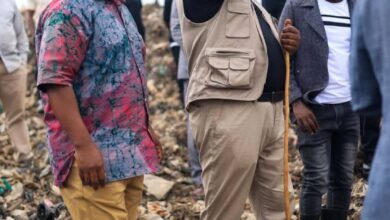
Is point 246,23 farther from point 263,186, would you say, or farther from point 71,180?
point 71,180

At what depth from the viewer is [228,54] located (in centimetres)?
371

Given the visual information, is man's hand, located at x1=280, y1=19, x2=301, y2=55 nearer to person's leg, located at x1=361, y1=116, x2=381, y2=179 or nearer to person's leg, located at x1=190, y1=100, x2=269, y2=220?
person's leg, located at x1=190, y1=100, x2=269, y2=220

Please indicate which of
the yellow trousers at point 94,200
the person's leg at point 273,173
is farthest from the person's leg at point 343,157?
the yellow trousers at point 94,200

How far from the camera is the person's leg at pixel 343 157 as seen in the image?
14.4 ft

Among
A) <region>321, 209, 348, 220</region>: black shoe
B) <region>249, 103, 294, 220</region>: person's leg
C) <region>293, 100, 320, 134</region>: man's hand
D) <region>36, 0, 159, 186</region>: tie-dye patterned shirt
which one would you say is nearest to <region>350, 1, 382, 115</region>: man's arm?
<region>36, 0, 159, 186</region>: tie-dye patterned shirt

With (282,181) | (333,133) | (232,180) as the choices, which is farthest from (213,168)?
(333,133)

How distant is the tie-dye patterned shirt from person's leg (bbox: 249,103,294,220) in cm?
84

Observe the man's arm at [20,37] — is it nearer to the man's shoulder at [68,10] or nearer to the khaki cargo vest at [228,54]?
the khaki cargo vest at [228,54]

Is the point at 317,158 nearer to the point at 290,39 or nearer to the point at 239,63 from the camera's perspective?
the point at 290,39

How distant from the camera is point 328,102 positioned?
433 cm

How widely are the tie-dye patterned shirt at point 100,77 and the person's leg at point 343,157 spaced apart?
1568mm

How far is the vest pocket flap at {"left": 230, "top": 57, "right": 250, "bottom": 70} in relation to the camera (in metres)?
3.69

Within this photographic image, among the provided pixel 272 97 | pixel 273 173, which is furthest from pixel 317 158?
pixel 272 97

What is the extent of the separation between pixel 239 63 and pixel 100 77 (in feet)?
2.78
